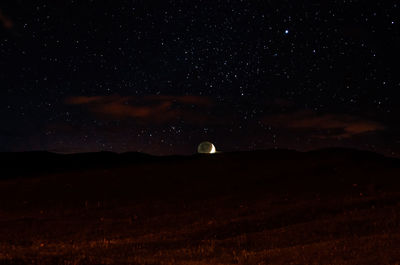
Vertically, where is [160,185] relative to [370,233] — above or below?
above

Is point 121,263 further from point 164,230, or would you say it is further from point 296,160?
point 296,160

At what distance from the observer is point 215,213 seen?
959 inches

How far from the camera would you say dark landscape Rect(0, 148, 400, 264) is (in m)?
15.2

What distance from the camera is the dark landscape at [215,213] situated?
15227 mm

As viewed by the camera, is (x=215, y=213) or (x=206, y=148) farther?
(x=206, y=148)

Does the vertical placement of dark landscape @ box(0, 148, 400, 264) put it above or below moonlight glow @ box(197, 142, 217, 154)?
below

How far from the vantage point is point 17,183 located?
38000mm

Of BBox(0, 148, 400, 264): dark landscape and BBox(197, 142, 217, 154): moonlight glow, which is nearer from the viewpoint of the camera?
BBox(0, 148, 400, 264): dark landscape

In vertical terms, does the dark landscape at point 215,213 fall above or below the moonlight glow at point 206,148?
below

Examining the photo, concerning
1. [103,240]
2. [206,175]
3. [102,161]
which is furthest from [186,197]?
[102,161]

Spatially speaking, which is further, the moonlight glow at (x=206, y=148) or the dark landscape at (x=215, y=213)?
the moonlight glow at (x=206, y=148)

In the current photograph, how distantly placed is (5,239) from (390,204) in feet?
60.8

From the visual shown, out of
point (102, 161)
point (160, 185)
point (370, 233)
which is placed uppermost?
point (102, 161)

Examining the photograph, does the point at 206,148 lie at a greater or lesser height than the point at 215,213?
greater
